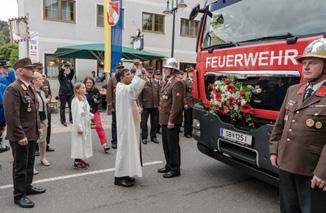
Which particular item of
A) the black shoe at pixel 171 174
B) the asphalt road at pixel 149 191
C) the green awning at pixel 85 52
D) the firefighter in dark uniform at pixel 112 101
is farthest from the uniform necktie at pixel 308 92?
the green awning at pixel 85 52

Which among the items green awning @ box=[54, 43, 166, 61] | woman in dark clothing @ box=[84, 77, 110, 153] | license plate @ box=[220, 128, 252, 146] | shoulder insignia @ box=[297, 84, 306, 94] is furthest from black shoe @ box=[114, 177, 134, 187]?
green awning @ box=[54, 43, 166, 61]

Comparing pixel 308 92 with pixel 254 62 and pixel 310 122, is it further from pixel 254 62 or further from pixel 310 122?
pixel 254 62

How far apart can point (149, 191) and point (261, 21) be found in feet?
8.90

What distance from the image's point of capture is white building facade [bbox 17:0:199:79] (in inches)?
598

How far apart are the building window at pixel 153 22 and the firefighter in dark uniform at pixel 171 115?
1493cm

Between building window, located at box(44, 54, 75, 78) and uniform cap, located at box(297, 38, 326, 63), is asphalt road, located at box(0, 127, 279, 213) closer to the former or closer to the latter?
uniform cap, located at box(297, 38, 326, 63)

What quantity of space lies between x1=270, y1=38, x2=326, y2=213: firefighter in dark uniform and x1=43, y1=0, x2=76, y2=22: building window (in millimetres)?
15495

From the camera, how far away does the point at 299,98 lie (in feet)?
7.95

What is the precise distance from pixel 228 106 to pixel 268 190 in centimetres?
147

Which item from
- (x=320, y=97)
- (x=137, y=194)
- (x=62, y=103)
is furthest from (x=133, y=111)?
(x=62, y=103)

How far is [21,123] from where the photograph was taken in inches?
141

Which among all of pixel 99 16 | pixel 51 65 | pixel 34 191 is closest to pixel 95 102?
pixel 34 191

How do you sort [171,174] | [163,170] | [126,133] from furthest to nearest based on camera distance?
→ 1. [163,170]
2. [171,174]
3. [126,133]

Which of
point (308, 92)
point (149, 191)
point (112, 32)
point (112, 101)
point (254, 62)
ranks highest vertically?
point (112, 32)
